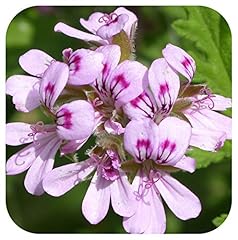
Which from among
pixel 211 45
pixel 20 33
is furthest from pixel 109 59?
pixel 20 33

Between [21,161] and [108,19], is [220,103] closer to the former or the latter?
[108,19]

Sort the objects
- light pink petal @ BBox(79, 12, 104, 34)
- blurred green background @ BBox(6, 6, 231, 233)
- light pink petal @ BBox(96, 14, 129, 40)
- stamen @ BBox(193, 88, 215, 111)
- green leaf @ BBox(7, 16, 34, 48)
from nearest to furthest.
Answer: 1. light pink petal @ BBox(96, 14, 129, 40)
2. stamen @ BBox(193, 88, 215, 111)
3. light pink petal @ BBox(79, 12, 104, 34)
4. blurred green background @ BBox(6, 6, 231, 233)
5. green leaf @ BBox(7, 16, 34, 48)

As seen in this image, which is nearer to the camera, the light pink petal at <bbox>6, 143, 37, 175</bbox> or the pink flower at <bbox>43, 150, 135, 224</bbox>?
the pink flower at <bbox>43, 150, 135, 224</bbox>

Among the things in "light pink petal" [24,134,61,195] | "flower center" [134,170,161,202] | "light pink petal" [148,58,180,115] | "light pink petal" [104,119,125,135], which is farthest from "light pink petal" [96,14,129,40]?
"flower center" [134,170,161,202]

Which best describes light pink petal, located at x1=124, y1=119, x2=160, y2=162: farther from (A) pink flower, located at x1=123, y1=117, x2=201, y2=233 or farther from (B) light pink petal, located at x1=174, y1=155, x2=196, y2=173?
(B) light pink petal, located at x1=174, y1=155, x2=196, y2=173

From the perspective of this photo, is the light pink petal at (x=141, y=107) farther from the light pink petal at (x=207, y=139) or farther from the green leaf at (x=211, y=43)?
the green leaf at (x=211, y=43)

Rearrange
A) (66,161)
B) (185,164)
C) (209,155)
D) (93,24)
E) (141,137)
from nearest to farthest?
(141,137), (185,164), (93,24), (209,155), (66,161)
